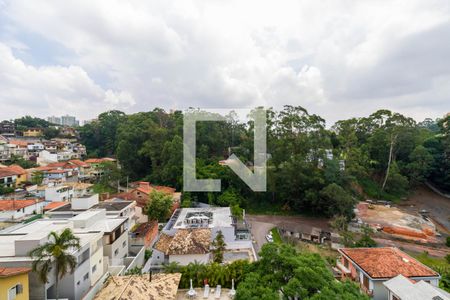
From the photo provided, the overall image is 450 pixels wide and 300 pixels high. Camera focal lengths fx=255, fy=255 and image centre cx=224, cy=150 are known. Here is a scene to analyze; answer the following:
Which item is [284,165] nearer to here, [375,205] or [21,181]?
[375,205]

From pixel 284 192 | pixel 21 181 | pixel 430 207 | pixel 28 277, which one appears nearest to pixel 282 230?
pixel 284 192

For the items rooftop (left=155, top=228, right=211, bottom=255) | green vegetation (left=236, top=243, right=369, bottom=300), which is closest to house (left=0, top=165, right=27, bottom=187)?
rooftop (left=155, top=228, right=211, bottom=255)

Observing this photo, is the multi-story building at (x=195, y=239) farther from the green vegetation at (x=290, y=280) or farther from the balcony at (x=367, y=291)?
the balcony at (x=367, y=291)

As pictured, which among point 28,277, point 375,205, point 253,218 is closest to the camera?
point 28,277

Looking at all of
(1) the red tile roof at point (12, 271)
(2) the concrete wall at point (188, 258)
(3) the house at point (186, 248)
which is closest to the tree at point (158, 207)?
(3) the house at point (186, 248)

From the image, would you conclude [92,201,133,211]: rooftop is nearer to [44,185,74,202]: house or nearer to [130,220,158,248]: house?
[130,220,158,248]: house
